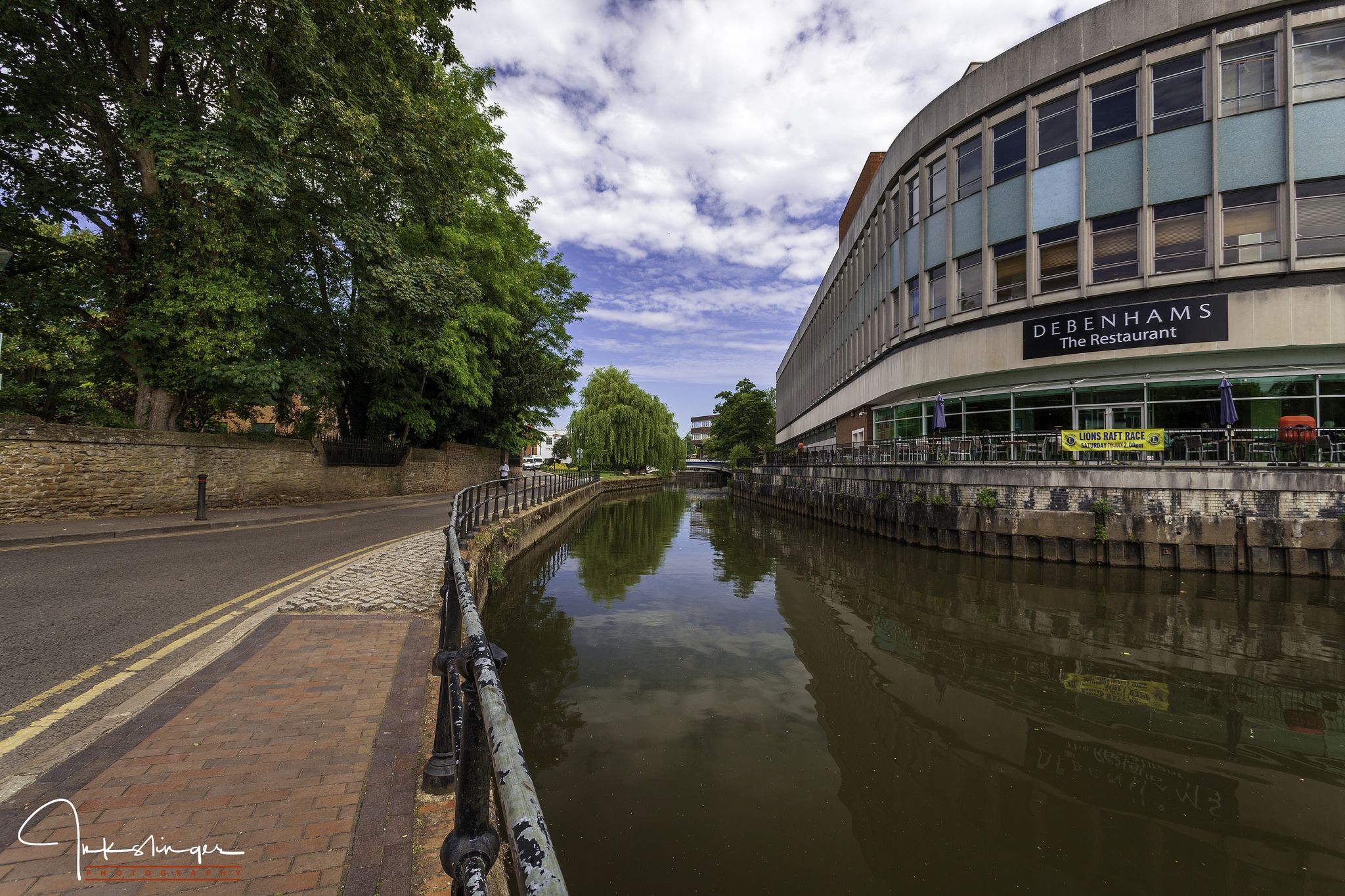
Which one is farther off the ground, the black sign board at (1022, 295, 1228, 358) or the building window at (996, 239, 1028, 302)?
the building window at (996, 239, 1028, 302)

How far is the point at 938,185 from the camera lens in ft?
81.5

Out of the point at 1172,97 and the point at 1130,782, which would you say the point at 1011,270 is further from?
the point at 1130,782

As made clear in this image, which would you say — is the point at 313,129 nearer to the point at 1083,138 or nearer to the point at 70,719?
the point at 70,719

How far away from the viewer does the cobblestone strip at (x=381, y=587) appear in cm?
654

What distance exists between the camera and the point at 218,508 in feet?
50.3

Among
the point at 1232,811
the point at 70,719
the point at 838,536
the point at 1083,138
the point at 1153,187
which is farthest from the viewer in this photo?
the point at 838,536

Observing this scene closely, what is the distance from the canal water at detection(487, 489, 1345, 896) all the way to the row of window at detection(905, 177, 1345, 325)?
11744 mm

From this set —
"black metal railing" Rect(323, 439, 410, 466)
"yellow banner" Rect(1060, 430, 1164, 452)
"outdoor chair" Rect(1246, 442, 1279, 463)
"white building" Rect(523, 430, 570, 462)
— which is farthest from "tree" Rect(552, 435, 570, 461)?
"outdoor chair" Rect(1246, 442, 1279, 463)

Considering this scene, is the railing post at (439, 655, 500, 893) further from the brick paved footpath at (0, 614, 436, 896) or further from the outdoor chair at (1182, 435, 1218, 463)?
the outdoor chair at (1182, 435, 1218, 463)

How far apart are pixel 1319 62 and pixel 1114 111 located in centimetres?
487

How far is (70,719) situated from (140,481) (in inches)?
516

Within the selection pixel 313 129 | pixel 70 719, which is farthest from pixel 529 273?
pixel 70 719

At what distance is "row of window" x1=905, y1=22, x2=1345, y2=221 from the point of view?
17.0m

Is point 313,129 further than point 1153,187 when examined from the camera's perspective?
No
